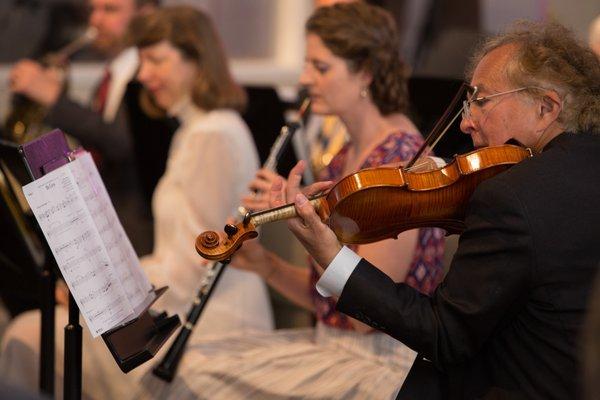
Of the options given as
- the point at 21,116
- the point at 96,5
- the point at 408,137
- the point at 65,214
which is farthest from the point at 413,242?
the point at 96,5

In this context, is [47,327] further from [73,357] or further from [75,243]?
[75,243]

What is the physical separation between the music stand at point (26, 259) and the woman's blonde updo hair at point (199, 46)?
757 mm

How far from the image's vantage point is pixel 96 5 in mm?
4398

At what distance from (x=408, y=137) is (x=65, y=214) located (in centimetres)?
89

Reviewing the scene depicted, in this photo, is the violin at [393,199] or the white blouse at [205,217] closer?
the violin at [393,199]

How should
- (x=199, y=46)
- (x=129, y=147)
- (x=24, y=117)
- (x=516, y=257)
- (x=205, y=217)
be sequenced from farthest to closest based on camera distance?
(x=24, y=117) < (x=129, y=147) < (x=199, y=46) < (x=205, y=217) < (x=516, y=257)

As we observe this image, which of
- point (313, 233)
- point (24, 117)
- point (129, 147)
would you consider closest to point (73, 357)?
point (313, 233)

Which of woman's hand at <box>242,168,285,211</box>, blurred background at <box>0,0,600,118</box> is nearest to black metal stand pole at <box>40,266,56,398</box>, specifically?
woman's hand at <box>242,168,285,211</box>

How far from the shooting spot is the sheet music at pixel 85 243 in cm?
169

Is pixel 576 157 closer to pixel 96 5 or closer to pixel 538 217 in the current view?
pixel 538 217

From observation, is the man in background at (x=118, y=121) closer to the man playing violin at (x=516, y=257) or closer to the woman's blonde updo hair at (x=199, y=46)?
the woman's blonde updo hair at (x=199, y=46)

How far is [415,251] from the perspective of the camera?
2.22m

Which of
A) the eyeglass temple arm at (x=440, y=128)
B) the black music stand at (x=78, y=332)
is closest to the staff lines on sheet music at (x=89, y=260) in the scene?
the black music stand at (x=78, y=332)

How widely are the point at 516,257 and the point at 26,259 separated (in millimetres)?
1293
